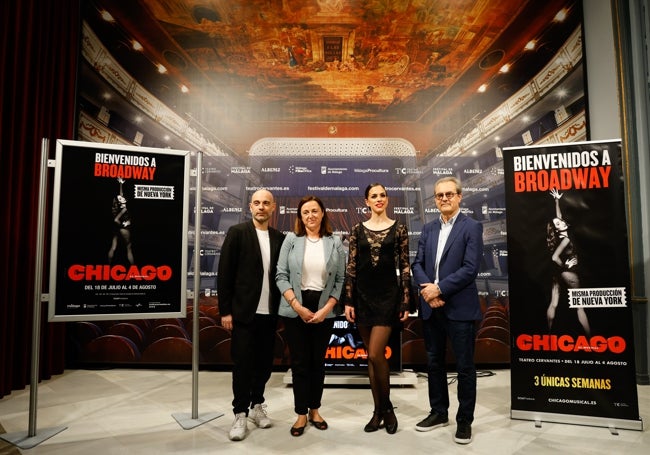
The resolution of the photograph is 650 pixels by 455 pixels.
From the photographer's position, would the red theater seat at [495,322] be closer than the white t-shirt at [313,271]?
No

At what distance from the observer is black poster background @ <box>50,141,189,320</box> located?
2.65 meters

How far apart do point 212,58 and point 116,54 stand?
1.10 metres

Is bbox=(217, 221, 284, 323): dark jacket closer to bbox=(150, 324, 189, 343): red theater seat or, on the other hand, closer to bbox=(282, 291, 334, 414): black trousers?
bbox=(282, 291, 334, 414): black trousers

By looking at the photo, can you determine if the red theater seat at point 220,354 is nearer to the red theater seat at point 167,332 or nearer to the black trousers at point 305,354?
the red theater seat at point 167,332

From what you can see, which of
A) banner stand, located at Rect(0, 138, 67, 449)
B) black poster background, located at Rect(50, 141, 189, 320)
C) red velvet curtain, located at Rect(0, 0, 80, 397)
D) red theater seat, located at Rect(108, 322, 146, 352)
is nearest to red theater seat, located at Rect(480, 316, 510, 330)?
black poster background, located at Rect(50, 141, 189, 320)

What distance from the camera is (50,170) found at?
13.6 ft

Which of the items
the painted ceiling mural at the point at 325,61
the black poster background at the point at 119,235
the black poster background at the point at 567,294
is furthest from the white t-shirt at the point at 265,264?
the painted ceiling mural at the point at 325,61

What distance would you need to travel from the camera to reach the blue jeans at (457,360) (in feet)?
8.32

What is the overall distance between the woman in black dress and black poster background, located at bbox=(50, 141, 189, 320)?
4.35ft

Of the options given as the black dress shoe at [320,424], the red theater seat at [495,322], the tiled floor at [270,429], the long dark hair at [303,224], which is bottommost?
the tiled floor at [270,429]

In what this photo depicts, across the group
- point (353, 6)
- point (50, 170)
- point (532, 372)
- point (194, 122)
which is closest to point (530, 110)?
point (353, 6)

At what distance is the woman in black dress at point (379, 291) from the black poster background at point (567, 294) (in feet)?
3.33

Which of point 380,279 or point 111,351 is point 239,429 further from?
point 111,351

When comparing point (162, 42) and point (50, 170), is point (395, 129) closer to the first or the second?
point (162, 42)
